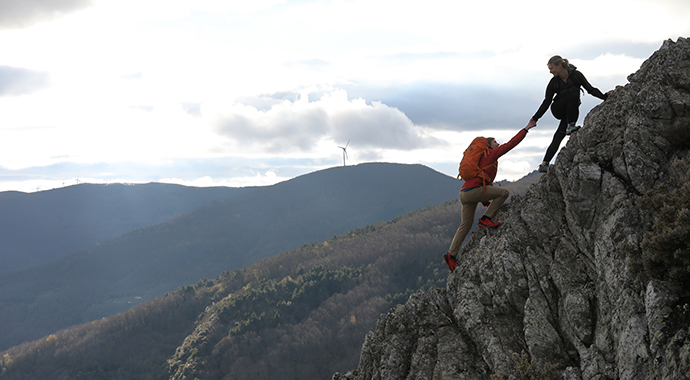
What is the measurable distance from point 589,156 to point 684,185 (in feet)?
8.53

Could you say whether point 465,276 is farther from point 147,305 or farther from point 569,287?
point 147,305

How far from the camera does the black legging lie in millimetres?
12109

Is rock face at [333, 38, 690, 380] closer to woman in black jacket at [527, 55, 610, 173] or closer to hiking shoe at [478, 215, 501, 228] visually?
hiking shoe at [478, 215, 501, 228]

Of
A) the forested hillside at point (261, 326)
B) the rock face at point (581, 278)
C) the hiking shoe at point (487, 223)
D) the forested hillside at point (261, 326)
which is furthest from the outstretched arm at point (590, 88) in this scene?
the forested hillside at point (261, 326)

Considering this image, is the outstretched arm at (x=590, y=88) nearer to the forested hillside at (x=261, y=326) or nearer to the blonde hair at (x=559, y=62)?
the blonde hair at (x=559, y=62)

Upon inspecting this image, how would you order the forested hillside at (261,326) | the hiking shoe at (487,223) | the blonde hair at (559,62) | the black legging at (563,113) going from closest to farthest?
the blonde hair at (559,62) < the black legging at (563,113) < the hiking shoe at (487,223) < the forested hillside at (261,326)

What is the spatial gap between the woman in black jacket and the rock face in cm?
61

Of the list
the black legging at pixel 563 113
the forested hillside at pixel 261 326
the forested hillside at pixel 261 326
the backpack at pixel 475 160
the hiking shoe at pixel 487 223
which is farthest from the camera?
the forested hillside at pixel 261 326

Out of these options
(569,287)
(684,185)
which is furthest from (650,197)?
(569,287)

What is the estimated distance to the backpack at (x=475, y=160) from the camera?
1237 centimetres

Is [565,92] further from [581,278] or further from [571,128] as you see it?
[581,278]

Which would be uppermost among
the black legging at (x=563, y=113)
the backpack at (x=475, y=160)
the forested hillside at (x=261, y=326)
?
the black legging at (x=563, y=113)

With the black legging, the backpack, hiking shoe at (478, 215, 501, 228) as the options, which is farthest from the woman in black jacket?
hiking shoe at (478, 215, 501, 228)

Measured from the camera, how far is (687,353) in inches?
253
